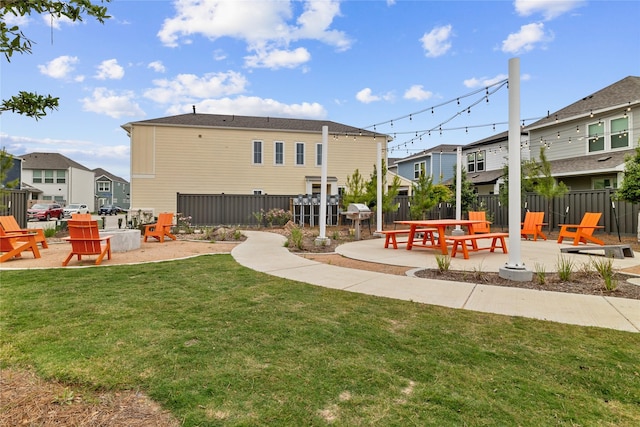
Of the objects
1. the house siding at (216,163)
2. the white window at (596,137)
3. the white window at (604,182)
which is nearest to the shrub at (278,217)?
the house siding at (216,163)

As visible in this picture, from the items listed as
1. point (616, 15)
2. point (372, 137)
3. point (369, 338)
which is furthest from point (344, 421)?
point (372, 137)

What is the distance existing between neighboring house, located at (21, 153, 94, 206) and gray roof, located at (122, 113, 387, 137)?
103 ft

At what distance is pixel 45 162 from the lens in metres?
46.1

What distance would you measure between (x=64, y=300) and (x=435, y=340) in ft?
14.6

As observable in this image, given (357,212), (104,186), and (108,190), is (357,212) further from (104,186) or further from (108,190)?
(108,190)

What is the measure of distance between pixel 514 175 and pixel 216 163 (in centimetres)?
2010

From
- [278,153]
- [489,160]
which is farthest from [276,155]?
[489,160]

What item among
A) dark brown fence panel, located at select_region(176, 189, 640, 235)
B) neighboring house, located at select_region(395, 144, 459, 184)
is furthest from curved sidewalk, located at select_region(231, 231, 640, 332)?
neighboring house, located at select_region(395, 144, 459, 184)

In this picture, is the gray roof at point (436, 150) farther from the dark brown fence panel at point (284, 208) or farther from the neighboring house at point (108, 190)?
the neighboring house at point (108, 190)

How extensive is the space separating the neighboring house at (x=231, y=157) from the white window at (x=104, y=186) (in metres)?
46.2

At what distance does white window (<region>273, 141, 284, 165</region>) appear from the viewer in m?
24.0

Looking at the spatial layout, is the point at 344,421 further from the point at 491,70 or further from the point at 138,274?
the point at 491,70

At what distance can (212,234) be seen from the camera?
44.3 ft

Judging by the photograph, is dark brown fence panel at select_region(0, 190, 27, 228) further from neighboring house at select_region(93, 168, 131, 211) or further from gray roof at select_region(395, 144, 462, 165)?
neighboring house at select_region(93, 168, 131, 211)
